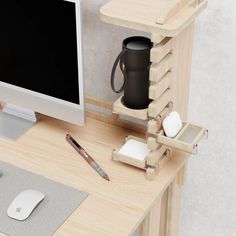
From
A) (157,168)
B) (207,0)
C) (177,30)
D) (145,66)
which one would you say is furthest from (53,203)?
(207,0)

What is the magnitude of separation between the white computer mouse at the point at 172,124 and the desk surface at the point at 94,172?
0.14 meters

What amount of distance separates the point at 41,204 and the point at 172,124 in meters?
0.40

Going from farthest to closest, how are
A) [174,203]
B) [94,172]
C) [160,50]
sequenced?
1. [174,203]
2. [94,172]
3. [160,50]

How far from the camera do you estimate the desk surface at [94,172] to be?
1495 mm

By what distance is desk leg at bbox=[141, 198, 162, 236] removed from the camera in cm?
168

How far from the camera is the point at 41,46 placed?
1.62m

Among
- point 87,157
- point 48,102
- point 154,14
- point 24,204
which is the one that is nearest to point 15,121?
point 48,102

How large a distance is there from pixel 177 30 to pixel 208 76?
0.33m

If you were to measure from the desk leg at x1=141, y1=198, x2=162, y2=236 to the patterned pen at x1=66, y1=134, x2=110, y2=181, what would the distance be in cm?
17

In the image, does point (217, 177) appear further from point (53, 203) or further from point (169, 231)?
point (53, 203)

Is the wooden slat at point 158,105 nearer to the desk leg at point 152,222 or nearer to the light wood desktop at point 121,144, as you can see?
the light wood desktop at point 121,144

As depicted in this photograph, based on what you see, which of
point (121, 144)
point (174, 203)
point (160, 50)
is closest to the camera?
point (160, 50)

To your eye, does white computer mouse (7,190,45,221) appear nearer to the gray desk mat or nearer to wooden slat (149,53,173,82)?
the gray desk mat

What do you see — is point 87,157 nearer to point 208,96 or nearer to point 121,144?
point 121,144
